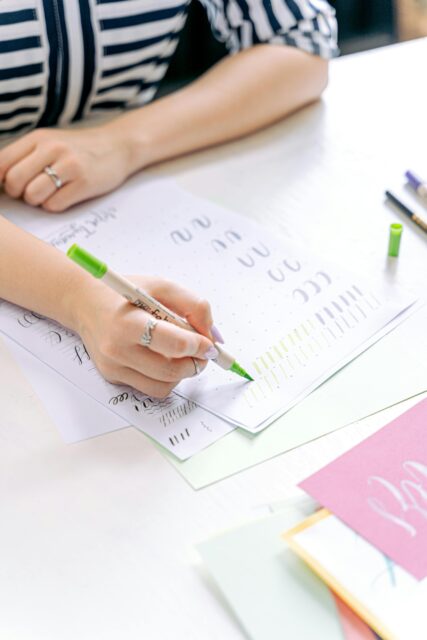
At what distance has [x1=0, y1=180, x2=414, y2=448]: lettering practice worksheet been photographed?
644 mm

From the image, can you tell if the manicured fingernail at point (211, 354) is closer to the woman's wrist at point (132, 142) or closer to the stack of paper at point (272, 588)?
the stack of paper at point (272, 588)

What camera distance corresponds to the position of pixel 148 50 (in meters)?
0.98

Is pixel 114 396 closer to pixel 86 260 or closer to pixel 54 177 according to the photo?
pixel 86 260

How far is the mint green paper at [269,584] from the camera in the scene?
18.8 inches

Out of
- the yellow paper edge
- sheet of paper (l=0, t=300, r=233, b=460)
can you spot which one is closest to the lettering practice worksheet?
sheet of paper (l=0, t=300, r=233, b=460)

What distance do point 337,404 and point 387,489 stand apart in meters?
0.10

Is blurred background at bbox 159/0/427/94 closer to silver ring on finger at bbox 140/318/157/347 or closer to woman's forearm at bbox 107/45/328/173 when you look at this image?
woman's forearm at bbox 107/45/328/173

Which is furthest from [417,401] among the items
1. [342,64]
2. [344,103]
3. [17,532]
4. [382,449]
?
[342,64]

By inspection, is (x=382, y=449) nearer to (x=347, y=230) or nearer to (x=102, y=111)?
(x=347, y=230)

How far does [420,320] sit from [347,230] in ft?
0.48

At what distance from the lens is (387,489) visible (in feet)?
1.79

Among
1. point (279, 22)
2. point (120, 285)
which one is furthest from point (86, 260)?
point (279, 22)

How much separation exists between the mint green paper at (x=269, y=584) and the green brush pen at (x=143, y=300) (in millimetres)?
139

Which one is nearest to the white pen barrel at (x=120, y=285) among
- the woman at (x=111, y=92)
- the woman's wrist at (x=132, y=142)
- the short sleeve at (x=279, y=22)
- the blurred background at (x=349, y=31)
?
the woman at (x=111, y=92)
